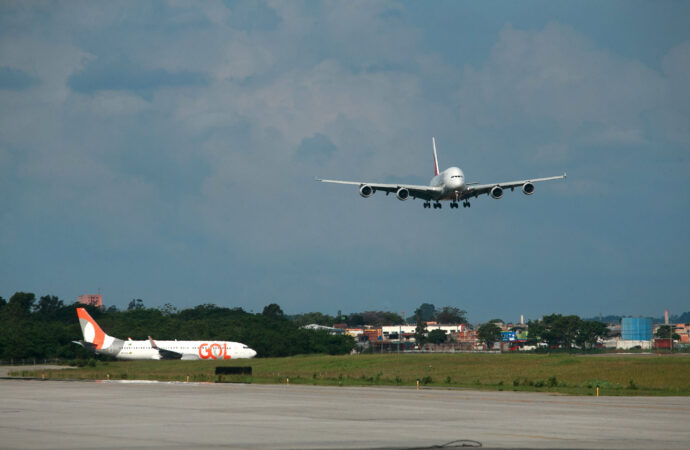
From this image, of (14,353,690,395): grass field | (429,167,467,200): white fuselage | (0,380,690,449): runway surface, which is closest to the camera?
(0,380,690,449): runway surface

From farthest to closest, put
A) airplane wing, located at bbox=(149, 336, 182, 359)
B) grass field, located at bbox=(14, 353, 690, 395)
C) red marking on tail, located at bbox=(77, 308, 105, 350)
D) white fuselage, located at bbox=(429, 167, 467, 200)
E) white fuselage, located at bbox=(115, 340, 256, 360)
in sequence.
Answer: red marking on tail, located at bbox=(77, 308, 105, 350) → airplane wing, located at bbox=(149, 336, 182, 359) → white fuselage, located at bbox=(115, 340, 256, 360) → white fuselage, located at bbox=(429, 167, 467, 200) → grass field, located at bbox=(14, 353, 690, 395)

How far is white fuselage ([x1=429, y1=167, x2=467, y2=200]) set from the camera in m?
70.6

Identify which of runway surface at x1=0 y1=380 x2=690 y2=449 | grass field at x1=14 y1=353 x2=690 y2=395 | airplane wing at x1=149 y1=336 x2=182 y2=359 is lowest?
runway surface at x1=0 y1=380 x2=690 y2=449

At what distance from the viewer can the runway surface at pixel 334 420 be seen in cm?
2580

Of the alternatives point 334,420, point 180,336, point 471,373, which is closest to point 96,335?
point 180,336

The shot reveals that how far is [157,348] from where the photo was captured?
120375 mm

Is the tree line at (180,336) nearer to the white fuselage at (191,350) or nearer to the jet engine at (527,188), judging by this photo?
the white fuselage at (191,350)

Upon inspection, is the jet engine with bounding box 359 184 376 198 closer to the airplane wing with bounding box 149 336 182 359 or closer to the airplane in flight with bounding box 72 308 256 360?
the airplane in flight with bounding box 72 308 256 360

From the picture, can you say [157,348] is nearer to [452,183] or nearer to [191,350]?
[191,350]

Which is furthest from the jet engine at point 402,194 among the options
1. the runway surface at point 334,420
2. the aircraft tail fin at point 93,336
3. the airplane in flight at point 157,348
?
the aircraft tail fin at point 93,336

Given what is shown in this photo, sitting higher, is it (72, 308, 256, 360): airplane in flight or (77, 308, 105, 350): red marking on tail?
(77, 308, 105, 350): red marking on tail

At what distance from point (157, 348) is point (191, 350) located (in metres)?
4.71

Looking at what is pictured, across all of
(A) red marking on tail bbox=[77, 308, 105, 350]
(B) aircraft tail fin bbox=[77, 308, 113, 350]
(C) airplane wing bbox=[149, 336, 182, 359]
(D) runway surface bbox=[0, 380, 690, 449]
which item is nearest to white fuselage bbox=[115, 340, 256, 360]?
(C) airplane wing bbox=[149, 336, 182, 359]

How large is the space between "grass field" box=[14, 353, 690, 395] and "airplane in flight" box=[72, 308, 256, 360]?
8.07 m
